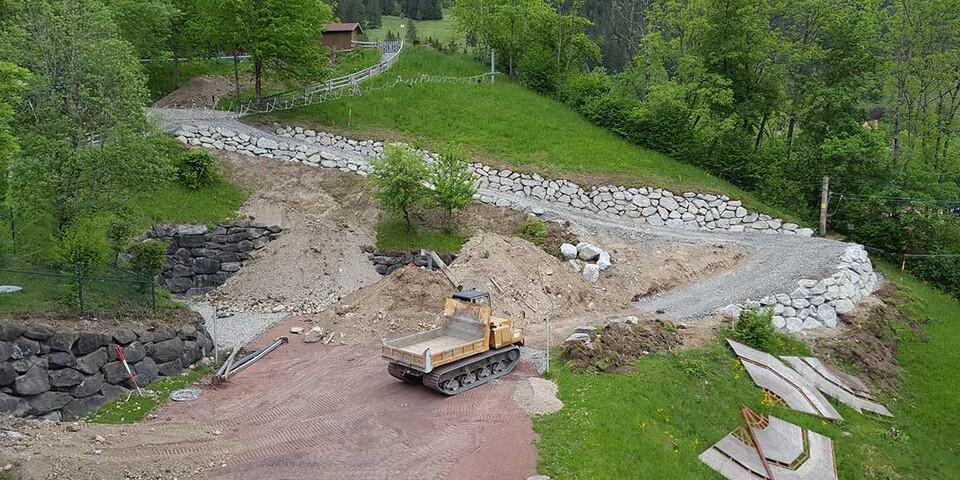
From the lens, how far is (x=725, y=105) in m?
34.5

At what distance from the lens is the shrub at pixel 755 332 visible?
1872 centimetres

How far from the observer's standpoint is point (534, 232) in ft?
82.6

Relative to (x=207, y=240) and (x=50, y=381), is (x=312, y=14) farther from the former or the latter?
(x=50, y=381)

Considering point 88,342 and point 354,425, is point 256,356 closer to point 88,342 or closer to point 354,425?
point 88,342

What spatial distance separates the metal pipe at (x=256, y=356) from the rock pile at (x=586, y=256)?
10.8 meters

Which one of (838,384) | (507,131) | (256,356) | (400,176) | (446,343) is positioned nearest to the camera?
(446,343)

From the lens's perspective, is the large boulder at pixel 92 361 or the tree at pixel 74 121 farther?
the tree at pixel 74 121

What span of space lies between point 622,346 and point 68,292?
13.6 meters

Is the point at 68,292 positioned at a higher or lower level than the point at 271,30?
lower

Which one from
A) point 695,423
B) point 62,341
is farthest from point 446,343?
point 62,341

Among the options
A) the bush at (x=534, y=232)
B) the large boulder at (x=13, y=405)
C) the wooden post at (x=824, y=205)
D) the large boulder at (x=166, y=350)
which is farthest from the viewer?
the wooden post at (x=824, y=205)

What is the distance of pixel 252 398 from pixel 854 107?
30.2 m

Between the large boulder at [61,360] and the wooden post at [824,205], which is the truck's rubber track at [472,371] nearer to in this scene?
the large boulder at [61,360]

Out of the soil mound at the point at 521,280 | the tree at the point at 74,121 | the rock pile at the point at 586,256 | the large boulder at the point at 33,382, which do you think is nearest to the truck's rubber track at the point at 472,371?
the soil mound at the point at 521,280
